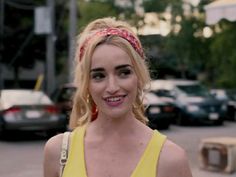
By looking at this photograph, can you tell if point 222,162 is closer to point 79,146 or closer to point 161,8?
point 79,146

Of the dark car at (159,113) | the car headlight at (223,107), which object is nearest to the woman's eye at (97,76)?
the dark car at (159,113)

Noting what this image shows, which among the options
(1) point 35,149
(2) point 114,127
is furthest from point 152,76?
(1) point 35,149

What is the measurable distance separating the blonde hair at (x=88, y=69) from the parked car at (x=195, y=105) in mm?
16055

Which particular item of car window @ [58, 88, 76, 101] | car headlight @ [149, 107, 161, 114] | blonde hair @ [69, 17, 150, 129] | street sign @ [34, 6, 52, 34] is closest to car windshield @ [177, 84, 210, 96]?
car headlight @ [149, 107, 161, 114]

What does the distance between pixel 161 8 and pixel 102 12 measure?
3327 mm

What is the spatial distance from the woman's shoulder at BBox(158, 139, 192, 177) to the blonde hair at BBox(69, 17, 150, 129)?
269 millimetres

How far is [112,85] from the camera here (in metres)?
1.92

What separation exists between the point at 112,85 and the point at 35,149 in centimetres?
1045

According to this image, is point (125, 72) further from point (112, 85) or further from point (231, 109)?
point (231, 109)

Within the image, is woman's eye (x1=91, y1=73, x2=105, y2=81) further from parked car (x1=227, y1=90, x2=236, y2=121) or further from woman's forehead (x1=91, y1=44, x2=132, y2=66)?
parked car (x1=227, y1=90, x2=236, y2=121)

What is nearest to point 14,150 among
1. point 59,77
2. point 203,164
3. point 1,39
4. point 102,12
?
point 203,164

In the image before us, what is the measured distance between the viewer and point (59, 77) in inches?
1833

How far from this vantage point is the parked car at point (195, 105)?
18.4 m

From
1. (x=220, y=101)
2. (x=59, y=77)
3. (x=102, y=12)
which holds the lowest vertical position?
(x=59, y=77)
